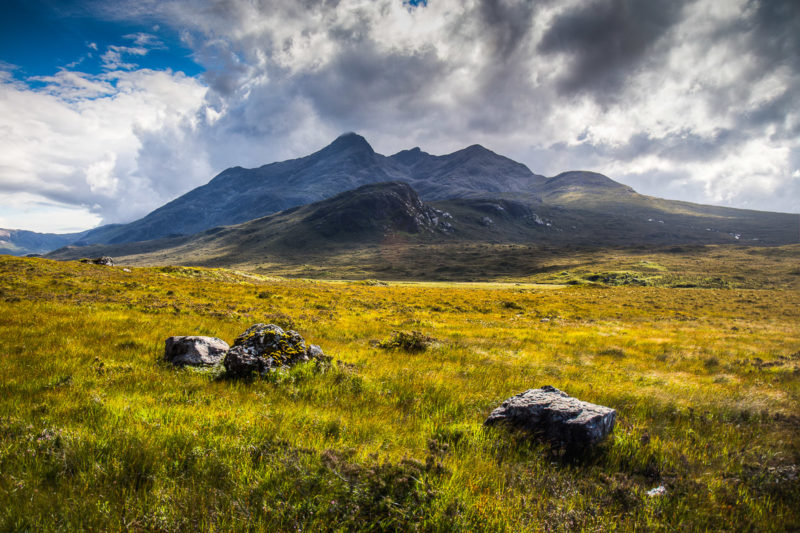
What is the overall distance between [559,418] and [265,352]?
6597 mm

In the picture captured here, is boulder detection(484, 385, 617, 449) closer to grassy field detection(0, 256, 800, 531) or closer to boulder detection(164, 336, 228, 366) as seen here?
grassy field detection(0, 256, 800, 531)

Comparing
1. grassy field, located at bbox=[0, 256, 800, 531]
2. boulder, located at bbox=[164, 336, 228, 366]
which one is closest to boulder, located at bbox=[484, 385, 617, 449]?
grassy field, located at bbox=[0, 256, 800, 531]

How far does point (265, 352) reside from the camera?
7.90 m

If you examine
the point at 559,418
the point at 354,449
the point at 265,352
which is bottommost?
the point at 559,418

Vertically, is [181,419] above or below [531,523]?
above

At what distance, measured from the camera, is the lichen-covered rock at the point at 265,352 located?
7.08 m

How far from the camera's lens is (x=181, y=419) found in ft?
14.7

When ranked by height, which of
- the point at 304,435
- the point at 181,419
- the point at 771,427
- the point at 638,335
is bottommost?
the point at 638,335

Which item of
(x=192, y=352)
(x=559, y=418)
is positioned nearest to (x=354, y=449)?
(x=559, y=418)

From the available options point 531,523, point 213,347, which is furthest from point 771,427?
point 213,347

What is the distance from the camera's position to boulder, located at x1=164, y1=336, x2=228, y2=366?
763 centimetres

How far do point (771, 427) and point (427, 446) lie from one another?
7.62 metres

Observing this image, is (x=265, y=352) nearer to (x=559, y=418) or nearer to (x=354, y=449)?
(x=354, y=449)

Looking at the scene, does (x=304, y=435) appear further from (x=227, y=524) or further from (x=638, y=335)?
(x=638, y=335)
